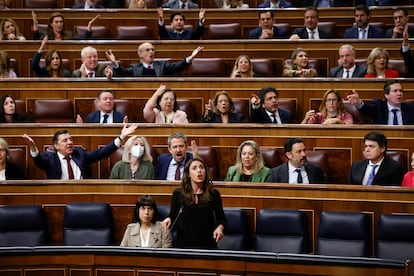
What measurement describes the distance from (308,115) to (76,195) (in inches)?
54.2

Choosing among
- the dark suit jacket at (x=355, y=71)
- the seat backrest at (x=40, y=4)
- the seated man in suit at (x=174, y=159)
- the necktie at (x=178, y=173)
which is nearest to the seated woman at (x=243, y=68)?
the dark suit jacket at (x=355, y=71)

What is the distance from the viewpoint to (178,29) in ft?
21.0

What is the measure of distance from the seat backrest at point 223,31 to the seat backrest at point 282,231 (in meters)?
2.42

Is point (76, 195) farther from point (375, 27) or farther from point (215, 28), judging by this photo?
point (375, 27)

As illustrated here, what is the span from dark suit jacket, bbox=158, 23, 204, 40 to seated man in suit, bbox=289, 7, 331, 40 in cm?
60

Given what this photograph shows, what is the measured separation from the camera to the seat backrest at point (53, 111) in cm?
557

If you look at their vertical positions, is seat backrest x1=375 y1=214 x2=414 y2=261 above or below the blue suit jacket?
below

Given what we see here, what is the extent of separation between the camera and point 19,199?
4.58 meters

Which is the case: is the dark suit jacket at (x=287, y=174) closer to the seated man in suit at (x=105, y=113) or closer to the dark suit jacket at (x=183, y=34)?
the seated man in suit at (x=105, y=113)

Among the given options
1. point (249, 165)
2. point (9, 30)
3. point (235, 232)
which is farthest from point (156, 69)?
point (235, 232)

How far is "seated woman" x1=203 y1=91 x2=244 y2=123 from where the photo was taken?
528cm

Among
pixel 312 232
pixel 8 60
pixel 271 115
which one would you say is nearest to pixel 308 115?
pixel 271 115

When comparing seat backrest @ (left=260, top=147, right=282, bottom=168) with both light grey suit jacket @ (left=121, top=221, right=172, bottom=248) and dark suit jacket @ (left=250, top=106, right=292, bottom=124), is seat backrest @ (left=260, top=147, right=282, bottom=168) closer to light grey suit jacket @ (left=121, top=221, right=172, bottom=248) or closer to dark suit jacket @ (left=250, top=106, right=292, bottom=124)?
dark suit jacket @ (left=250, top=106, right=292, bottom=124)

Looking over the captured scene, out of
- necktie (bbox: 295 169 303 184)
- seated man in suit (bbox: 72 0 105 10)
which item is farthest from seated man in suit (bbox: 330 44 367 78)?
seated man in suit (bbox: 72 0 105 10)
